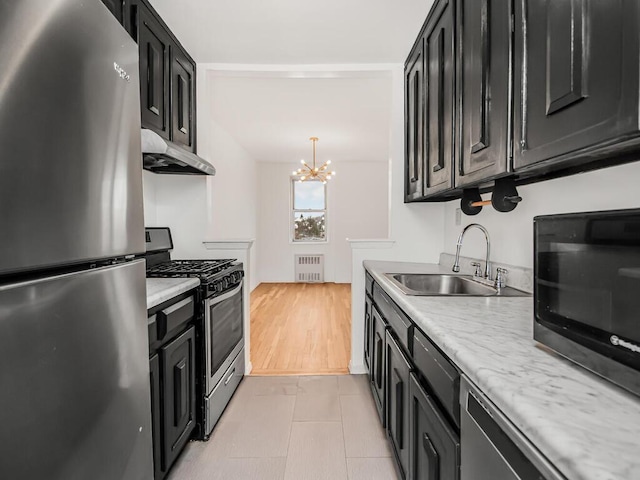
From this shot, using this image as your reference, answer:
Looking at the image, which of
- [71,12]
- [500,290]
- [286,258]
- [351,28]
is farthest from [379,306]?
[286,258]

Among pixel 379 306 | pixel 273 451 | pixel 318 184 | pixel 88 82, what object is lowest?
pixel 273 451

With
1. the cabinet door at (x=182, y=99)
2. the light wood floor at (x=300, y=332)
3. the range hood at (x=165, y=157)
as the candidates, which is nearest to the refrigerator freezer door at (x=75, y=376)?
the range hood at (x=165, y=157)

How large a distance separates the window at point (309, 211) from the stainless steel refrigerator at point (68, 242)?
263 inches

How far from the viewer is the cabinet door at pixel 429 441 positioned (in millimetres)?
928

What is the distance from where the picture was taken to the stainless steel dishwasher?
556 millimetres

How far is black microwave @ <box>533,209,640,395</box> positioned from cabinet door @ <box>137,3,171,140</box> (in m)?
2.02

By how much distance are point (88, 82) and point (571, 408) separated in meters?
1.10

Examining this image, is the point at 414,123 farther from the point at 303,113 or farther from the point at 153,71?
the point at 303,113

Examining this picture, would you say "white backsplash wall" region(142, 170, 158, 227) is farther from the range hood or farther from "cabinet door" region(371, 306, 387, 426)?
"cabinet door" region(371, 306, 387, 426)

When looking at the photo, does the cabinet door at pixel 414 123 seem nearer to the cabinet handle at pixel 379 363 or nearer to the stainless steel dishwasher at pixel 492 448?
Result: the cabinet handle at pixel 379 363

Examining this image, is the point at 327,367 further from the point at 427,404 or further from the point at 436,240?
the point at 427,404

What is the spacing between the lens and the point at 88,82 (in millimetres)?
751

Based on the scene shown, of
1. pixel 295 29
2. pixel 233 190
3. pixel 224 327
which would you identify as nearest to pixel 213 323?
pixel 224 327

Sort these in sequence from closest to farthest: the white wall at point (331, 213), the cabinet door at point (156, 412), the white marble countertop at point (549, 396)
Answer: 1. the white marble countertop at point (549, 396)
2. the cabinet door at point (156, 412)
3. the white wall at point (331, 213)
